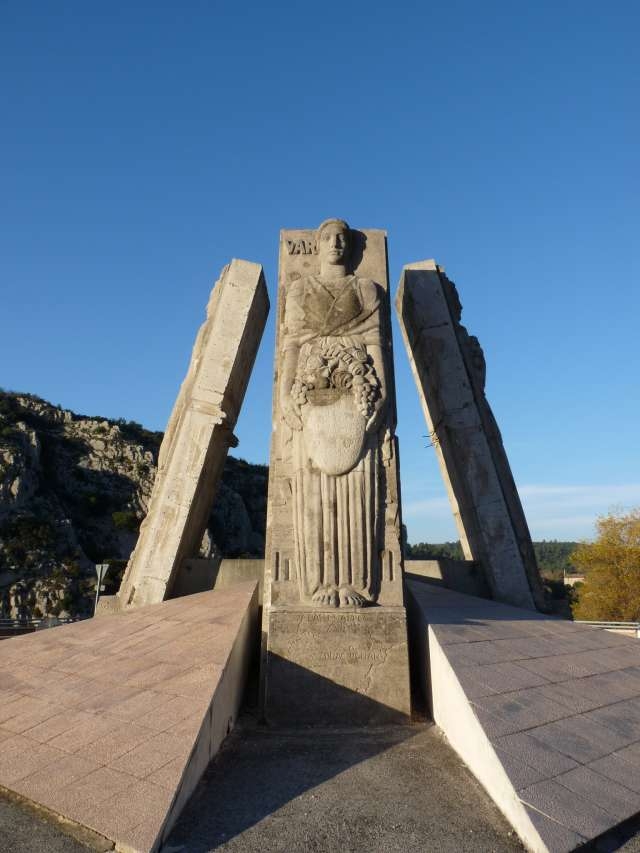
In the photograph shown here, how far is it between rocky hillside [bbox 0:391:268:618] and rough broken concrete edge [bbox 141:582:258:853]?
2624 centimetres

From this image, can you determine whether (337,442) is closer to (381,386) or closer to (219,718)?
(381,386)

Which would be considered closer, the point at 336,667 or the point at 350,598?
the point at 336,667

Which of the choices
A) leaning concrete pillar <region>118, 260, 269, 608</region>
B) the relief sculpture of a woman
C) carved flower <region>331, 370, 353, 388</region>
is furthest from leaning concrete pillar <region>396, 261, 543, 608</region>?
carved flower <region>331, 370, 353, 388</region>

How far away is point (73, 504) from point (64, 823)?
37607mm

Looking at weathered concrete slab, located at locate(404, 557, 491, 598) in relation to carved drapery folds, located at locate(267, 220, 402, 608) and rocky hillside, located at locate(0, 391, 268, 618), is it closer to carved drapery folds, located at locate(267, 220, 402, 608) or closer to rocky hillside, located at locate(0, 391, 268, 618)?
carved drapery folds, located at locate(267, 220, 402, 608)

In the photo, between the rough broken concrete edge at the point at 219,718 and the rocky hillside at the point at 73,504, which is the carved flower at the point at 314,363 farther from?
the rocky hillside at the point at 73,504

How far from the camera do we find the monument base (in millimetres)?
4703

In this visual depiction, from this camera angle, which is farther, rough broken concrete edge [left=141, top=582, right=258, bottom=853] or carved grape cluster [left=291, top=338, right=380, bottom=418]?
carved grape cluster [left=291, top=338, right=380, bottom=418]

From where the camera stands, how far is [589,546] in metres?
22.7

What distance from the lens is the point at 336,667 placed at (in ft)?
15.7

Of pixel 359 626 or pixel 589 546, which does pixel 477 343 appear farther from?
pixel 589 546

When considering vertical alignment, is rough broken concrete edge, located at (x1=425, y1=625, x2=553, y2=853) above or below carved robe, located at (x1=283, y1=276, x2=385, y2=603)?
below

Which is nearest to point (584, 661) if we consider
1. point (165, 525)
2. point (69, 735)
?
point (69, 735)

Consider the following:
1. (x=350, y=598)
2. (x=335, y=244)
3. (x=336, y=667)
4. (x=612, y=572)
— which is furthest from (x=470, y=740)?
(x=612, y=572)
